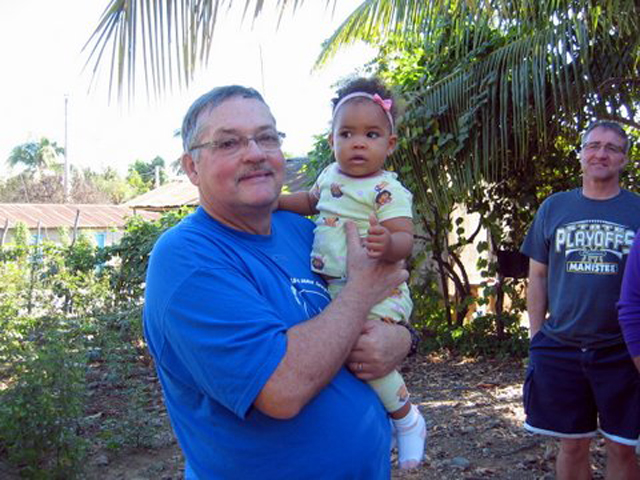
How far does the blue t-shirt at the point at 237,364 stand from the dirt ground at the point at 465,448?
2687 millimetres

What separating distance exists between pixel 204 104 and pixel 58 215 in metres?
34.1

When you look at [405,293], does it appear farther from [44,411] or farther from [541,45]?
[541,45]

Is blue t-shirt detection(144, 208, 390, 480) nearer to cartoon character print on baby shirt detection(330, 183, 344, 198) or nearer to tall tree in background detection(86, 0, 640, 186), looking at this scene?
cartoon character print on baby shirt detection(330, 183, 344, 198)

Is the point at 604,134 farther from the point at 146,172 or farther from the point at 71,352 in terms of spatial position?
the point at 146,172

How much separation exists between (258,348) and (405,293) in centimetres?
89

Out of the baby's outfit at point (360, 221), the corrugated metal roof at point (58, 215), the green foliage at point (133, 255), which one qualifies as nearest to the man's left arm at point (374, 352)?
the baby's outfit at point (360, 221)

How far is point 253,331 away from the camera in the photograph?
157cm

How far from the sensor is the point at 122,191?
57.6 m

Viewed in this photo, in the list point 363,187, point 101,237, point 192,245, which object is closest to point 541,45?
point 363,187

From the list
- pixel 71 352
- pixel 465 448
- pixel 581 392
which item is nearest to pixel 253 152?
pixel 581 392

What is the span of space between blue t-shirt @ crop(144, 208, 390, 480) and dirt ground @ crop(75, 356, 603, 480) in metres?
2.69

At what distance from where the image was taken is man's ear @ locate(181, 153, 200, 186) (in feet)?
6.41

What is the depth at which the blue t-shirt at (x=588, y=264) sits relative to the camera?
3.34 meters

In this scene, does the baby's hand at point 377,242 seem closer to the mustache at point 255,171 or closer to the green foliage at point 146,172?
the mustache at point 255,171
